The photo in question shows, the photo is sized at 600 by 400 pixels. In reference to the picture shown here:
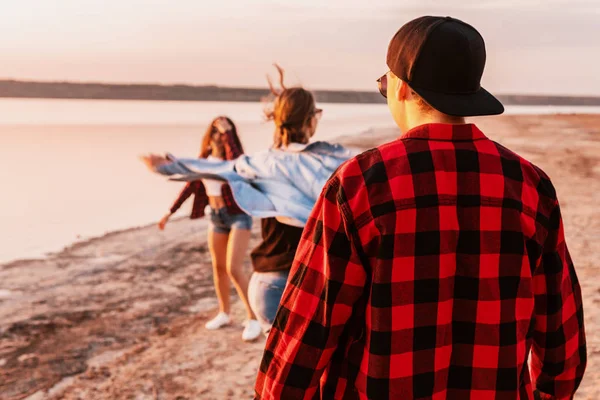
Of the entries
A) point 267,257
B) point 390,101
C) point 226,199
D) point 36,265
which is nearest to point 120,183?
point 36,265

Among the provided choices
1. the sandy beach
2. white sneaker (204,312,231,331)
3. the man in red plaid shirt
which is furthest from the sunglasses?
white sneaker (204,312,231,331)

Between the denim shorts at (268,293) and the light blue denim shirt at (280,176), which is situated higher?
the light blue denim shirt at (280,176)

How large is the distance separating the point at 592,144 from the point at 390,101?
664 inches

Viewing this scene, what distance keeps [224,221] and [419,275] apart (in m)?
3.17

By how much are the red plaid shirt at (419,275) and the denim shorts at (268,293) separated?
1557 millimetres

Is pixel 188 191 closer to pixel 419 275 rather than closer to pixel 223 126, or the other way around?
pixel 223 126

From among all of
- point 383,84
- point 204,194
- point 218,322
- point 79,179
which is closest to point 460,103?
point 383,84

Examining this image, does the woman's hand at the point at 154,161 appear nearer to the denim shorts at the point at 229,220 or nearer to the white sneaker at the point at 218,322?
the denim shorts at the point at 229,220

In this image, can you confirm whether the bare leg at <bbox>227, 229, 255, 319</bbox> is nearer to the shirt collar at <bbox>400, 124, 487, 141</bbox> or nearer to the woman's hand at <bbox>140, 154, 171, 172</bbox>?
the woman's hand at <bbox>140, 154, 171, 172</bbox>

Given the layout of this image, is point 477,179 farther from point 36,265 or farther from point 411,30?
point 36,265

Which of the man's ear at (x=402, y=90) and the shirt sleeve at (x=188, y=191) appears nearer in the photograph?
the man's ear at (x=402, y=90)

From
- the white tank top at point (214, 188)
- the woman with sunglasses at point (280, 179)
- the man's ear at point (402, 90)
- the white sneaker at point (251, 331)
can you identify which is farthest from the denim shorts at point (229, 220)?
the man's ear at point (402, 90)

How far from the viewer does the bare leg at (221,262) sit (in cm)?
461

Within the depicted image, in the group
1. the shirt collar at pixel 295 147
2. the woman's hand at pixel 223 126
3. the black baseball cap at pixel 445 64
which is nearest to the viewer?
the black baseball cap at pixel 445 64
